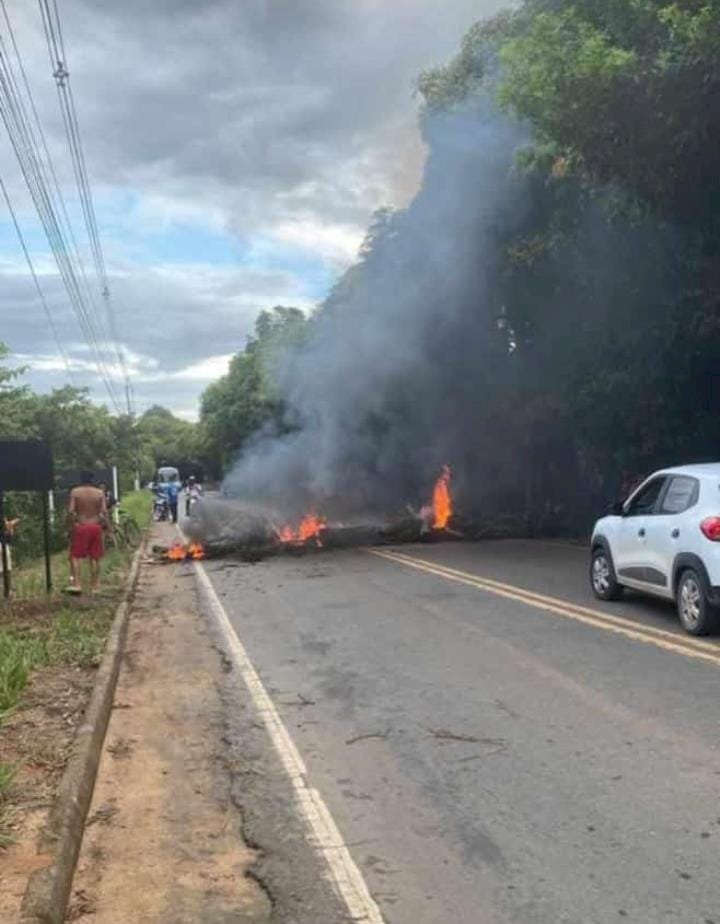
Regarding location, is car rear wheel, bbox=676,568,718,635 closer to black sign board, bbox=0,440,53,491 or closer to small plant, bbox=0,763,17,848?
small plant, bbox=0,763,17,848

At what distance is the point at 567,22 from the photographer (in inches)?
492

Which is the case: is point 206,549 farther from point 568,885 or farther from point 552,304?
point 568,885

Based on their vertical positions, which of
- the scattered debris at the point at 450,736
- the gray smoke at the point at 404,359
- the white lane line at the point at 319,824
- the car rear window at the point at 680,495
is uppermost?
the gray smoke at the point at 404,359

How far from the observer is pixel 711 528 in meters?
8.98

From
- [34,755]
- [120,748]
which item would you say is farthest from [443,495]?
[34,755]

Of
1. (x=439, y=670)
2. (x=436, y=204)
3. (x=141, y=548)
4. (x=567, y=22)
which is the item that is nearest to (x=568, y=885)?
(x=439, y=670)

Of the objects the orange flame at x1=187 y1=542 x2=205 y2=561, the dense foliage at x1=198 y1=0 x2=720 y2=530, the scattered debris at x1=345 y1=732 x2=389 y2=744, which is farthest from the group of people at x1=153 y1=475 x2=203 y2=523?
the scattered debris at x1=345 y1=732 x2=389 y2=744

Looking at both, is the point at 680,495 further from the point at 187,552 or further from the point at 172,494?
the point at 172,494

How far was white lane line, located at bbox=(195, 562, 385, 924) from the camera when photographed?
13.0ft

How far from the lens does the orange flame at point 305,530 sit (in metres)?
21.4

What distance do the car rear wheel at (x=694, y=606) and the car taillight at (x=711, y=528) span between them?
0.39 m

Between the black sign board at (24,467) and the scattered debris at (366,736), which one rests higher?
the black sign board at (24,467)

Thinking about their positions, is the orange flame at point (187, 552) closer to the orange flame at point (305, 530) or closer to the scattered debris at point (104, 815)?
the orange flame at point (305, 530)

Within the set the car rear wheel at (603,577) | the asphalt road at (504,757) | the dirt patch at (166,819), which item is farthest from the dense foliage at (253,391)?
the dirt patch at (166,819)
